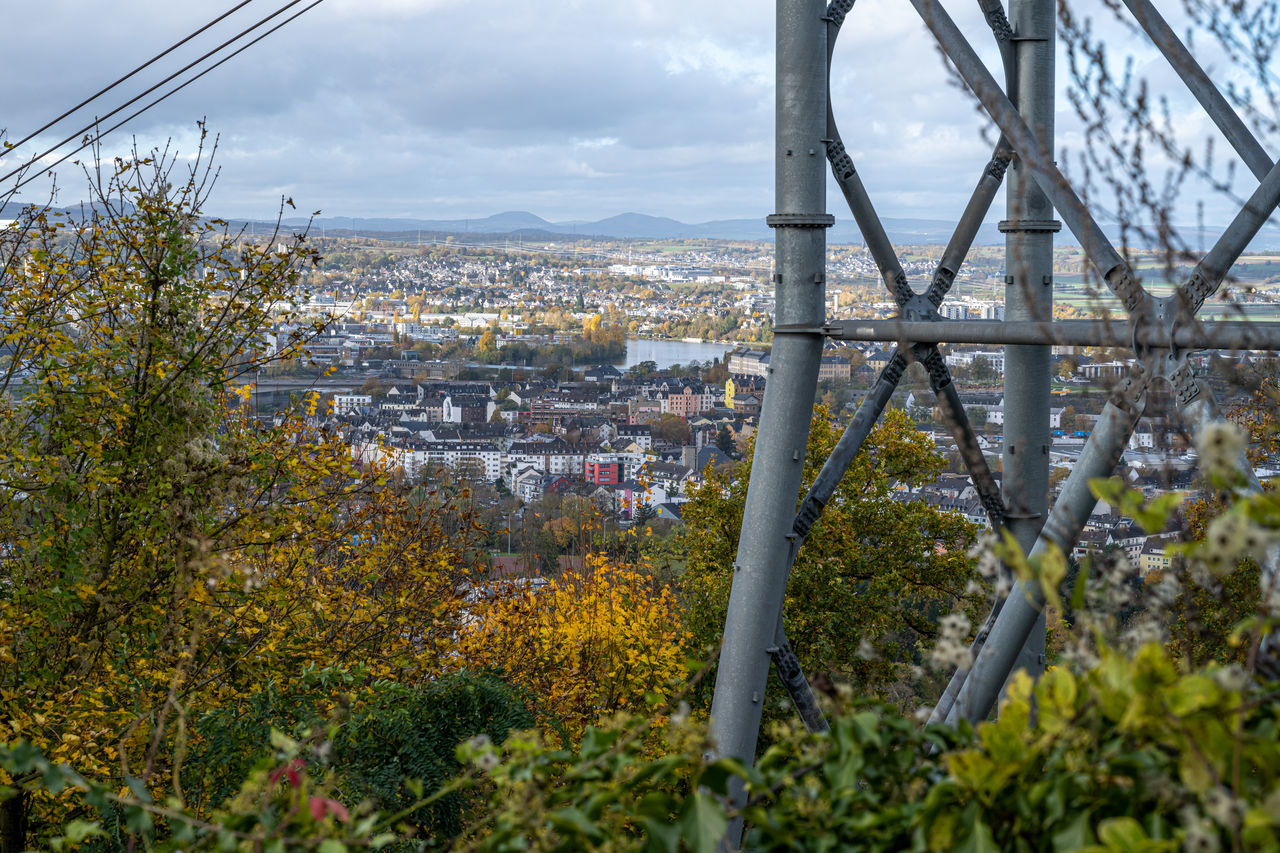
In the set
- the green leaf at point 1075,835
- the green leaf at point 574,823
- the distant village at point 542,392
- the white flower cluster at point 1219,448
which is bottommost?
the distant village at point 542,392

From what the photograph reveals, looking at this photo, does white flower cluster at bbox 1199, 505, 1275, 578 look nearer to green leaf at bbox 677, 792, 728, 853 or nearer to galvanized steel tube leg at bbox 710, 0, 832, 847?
green leaf at bbox 677, 792, 728, 853

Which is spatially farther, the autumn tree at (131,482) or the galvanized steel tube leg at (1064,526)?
the autumn tree at (131,482)

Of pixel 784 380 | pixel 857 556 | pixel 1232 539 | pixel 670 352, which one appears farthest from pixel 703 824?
pixel 670 352

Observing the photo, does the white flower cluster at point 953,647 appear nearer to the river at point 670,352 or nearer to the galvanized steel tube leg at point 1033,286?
the galvanized steel tube leg at point 1033,286

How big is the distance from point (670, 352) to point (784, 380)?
93704mm

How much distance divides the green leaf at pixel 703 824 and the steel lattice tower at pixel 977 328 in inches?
42.9

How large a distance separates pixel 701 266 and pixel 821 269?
439 ft

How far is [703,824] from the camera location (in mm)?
993

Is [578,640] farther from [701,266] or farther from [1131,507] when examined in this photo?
[701,266]

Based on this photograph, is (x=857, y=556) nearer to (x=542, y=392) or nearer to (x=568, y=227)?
(x=542, y=392)

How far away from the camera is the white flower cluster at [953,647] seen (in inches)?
43.5

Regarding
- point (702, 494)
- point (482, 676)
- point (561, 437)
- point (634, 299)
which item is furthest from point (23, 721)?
point (634, 299)

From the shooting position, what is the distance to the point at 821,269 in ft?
8.52

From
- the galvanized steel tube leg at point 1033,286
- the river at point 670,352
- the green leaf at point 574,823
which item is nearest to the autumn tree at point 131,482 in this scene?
the galvanized steel tube leg at point 1033,286
